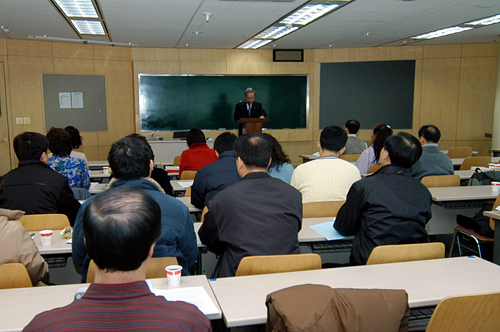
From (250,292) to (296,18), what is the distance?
5.78 meters

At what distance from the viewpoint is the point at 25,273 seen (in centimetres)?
189

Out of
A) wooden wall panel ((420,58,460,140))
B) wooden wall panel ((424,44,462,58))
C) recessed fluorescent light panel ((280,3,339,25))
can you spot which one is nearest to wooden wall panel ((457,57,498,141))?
wooden wall panel ((420,58,460,140))

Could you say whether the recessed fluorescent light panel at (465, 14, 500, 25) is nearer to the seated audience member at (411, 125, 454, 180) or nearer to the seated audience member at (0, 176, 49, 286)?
the seated audience member at (411, 125, 454, 180)

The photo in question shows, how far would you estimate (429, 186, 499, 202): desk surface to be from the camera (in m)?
3.73

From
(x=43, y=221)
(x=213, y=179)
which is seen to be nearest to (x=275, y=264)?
(x=213, y=179)

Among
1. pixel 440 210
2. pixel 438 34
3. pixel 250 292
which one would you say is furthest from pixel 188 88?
pixel 250 292

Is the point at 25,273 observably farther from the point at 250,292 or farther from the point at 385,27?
the point at 385,27

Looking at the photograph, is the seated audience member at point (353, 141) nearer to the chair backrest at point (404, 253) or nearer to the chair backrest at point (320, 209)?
the chair backrest at point (320, 209)

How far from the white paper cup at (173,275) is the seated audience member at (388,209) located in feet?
3.86

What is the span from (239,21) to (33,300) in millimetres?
5796

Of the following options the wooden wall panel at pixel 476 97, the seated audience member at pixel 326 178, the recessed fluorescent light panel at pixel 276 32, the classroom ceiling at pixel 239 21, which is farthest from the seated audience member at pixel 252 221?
the wooden wall panel at pixel 476 97

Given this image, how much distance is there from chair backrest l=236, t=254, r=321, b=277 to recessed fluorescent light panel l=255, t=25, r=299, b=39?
19.6ft

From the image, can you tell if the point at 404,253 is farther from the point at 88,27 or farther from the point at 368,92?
the point at 368,92

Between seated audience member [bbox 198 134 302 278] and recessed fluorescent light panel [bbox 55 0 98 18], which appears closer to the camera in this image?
seated audience member [bbox 198 134 302 278]
